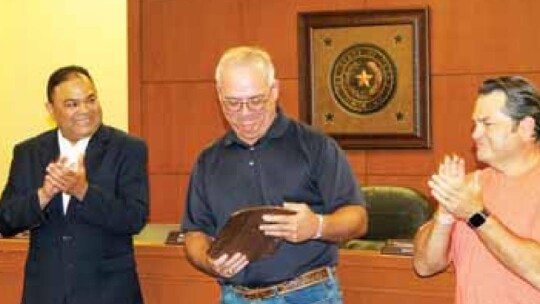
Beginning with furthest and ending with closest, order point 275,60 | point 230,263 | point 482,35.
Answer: point 275,60 → point 482,35 → point 230,263

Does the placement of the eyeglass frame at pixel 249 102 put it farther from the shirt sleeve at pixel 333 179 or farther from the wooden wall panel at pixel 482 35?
the wooden wall panel at pixel 482 35

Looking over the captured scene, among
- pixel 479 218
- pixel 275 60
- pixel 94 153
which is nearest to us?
pixel 479 218

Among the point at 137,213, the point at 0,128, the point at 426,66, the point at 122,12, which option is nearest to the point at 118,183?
the point at 137,213

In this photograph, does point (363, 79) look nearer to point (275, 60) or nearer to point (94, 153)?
point (275, 60)

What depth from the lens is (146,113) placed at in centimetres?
634

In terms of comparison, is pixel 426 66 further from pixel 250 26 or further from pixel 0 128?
pixel 0 128

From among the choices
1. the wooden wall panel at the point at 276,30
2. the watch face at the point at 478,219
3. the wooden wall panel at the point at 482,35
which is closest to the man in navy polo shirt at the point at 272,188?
the watch face at the point at 478,219

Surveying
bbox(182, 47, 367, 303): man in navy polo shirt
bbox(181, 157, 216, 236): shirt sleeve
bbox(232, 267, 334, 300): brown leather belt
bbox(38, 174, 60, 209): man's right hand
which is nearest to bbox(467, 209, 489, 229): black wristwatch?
bbox(182, 47, 367, 303): man in navy polo shirt

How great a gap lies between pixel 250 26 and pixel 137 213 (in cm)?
316

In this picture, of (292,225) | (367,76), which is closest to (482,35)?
(367,76)

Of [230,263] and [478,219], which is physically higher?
[478,219]

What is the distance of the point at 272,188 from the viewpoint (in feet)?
8.81

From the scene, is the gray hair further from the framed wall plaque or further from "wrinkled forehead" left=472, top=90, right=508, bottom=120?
the framed wall plaque

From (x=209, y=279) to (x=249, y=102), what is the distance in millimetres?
1058
